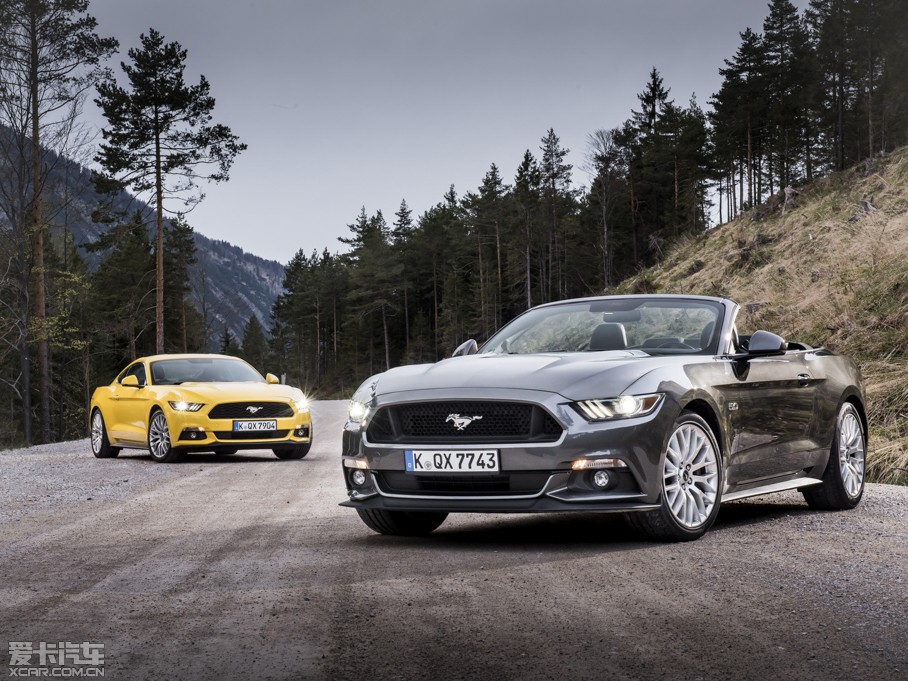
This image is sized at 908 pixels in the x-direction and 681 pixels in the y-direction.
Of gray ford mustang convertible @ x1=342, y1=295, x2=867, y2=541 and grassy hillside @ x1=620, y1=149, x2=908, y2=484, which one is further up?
grassy hillside @ x1=620, y1=149, x2=908, y2=484

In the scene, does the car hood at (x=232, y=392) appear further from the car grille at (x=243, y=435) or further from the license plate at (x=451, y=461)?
the license plate at (x=451, y=461)

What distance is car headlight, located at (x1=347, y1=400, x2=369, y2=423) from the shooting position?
688cm

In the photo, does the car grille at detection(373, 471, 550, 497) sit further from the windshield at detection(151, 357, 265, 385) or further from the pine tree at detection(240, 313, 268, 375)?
the pine tree at detection(240, 313, 268, 375)

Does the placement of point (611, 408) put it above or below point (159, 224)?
below

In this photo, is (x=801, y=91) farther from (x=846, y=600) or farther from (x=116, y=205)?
(x=846, y=600)

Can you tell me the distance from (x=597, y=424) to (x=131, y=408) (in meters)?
11.7

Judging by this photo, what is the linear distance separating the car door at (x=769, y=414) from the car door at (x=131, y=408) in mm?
10559

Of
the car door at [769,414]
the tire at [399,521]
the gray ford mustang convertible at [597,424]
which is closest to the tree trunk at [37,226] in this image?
the tire at [399,521]

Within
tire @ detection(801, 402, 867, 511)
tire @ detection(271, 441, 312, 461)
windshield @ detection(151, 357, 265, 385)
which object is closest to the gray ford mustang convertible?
tire @ detection(801, 402, 867, 511)

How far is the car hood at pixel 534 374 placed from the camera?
631 cm

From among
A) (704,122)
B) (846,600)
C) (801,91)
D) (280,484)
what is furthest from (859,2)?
(846,600)

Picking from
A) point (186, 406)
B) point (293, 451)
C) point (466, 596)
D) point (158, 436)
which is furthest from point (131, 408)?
point (466, 596)

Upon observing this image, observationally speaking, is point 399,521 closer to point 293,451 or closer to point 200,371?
point 293,451

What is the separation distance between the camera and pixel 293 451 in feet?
52.4
